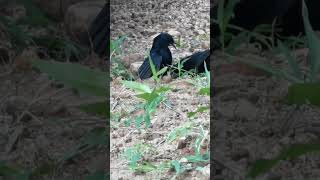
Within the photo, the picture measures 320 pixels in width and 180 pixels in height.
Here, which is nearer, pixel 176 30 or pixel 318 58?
pixel 318 58

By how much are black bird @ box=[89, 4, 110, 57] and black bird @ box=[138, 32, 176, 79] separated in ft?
0.63

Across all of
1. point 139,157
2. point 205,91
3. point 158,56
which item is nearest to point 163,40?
point 158,56

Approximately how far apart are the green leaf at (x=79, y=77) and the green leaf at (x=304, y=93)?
34cm

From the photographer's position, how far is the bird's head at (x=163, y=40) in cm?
207

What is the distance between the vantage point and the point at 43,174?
4.56ft

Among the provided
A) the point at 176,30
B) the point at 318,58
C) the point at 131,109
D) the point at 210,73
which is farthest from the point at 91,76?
the point at 176,30

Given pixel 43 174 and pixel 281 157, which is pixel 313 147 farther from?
pixel 43 174

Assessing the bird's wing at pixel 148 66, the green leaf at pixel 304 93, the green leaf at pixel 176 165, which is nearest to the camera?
the green leaf at pixel 176 165

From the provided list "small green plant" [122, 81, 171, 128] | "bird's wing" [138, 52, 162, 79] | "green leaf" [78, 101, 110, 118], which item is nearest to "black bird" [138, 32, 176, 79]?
"bird's wing" [138, 52, 162, 79]

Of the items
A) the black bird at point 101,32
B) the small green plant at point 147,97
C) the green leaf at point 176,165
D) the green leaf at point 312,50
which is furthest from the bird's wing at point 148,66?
the green leaf at point 176,165

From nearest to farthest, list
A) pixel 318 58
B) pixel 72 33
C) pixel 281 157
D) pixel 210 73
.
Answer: pixel 281 157, pixel 318 58, pixel 210 73, pixel 72 33

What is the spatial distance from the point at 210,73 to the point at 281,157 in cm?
50

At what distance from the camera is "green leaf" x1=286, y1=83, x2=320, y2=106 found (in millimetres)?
1543

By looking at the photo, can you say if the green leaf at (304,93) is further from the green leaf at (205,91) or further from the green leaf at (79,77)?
the green leaf at (79,77)
